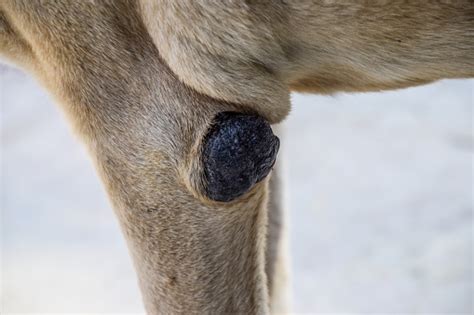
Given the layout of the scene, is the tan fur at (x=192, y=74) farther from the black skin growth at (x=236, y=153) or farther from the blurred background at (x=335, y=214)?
the blurred background at (x=335, y=214)

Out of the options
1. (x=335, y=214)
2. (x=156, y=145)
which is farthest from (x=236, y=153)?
(x=335, y=214)

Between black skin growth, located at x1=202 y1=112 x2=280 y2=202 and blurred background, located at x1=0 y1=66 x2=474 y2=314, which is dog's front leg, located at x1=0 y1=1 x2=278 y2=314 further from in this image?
blurred background, located at x1=0 y1=66 x2=474 y2=314

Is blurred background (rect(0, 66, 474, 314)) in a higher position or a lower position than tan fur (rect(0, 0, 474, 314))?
higher

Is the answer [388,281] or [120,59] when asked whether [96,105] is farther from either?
[388,281]

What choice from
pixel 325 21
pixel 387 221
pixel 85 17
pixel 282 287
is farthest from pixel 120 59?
pixel 387 221

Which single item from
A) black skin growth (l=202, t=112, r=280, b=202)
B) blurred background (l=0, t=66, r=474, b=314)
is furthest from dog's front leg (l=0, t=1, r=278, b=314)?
blurred background (l=0, t=66, r=474, b=314)

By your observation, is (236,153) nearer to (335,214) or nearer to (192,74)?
(192,74)
